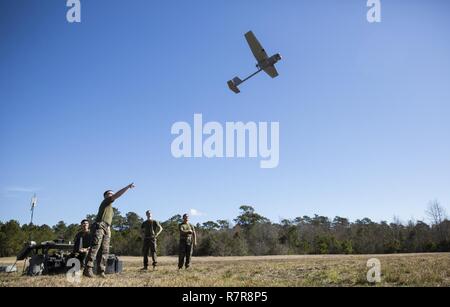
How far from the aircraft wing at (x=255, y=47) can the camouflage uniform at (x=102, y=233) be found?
9.39m

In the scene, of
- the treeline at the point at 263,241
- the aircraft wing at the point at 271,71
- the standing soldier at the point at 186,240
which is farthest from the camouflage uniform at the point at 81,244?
the treeline at the point at 263,241

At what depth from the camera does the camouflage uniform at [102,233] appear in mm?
7647

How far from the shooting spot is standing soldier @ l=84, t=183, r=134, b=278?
761cm

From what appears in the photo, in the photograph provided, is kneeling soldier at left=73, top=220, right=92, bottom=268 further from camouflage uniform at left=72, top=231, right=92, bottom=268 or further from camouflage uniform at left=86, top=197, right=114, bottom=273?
camouflage uniform at left=86, top=197, right=114, bottom=273

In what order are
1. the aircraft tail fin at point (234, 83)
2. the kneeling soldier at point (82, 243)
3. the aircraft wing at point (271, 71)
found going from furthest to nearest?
the aircraft tail fin at point (234, 83) → the aircraft wing at point (271, 71) → the kneeling soldier at point (82, 243)

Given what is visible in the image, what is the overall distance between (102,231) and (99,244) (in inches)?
11.2

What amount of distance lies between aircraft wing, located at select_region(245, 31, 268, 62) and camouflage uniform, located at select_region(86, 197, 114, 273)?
939cm

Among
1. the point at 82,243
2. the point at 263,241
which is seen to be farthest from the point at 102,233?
the point at 263,241

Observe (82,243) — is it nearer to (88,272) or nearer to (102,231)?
(102,231)

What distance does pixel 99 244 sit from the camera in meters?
7.77

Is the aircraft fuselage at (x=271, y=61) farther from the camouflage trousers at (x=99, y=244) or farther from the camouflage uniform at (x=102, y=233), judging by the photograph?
the camouflage trousers at (x=99, y=244)

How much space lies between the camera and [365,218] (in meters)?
105
